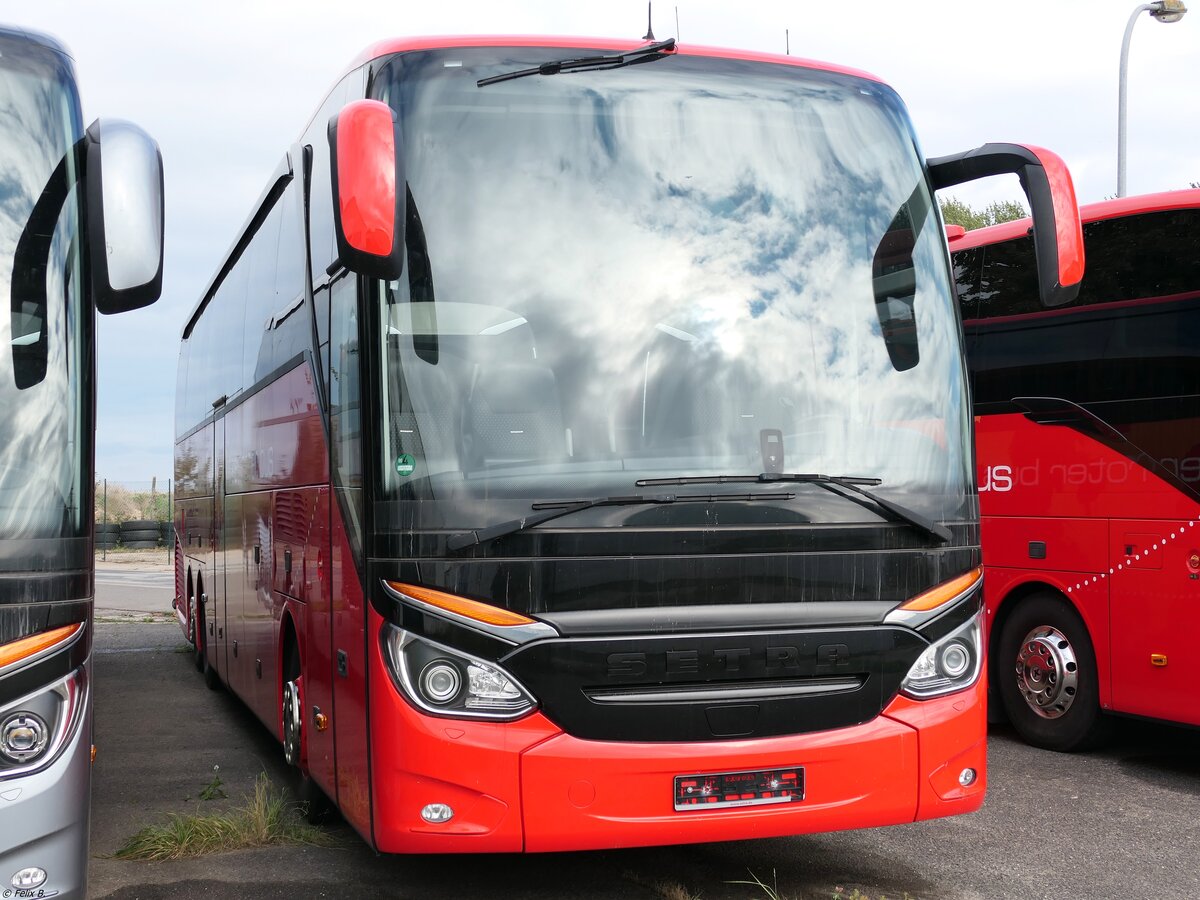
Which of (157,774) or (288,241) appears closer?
(288,241)

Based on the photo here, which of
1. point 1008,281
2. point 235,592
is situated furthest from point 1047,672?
point 235,592

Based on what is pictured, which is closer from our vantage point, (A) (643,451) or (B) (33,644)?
(B) (33,644)

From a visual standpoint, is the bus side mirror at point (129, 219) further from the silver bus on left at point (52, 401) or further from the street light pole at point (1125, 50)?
the street light pole at point (1125, 50)

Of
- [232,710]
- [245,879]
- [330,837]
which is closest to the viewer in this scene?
[245,879]

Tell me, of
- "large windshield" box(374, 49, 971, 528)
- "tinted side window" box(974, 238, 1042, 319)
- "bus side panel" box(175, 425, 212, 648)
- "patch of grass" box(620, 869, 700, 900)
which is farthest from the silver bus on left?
"bus side panel" box(175, 425, 212, 648)

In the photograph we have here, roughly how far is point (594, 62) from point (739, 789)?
111 inches

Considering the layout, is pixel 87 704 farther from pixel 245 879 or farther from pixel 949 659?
pixel 949 659

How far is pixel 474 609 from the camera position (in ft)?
15.9

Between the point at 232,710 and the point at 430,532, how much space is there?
6.71 meters

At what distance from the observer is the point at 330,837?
6.54m

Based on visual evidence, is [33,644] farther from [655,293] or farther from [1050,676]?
[1050,676]

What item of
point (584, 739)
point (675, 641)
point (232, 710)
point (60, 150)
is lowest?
point (232, 710)

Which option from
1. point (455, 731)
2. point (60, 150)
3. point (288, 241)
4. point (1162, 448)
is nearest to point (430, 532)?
point (455, 731)

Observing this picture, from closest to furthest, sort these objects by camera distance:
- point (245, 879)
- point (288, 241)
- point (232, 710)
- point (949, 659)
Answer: point (949, 659) → point (245, 879) → point (288, 241) → point (232, 710)
